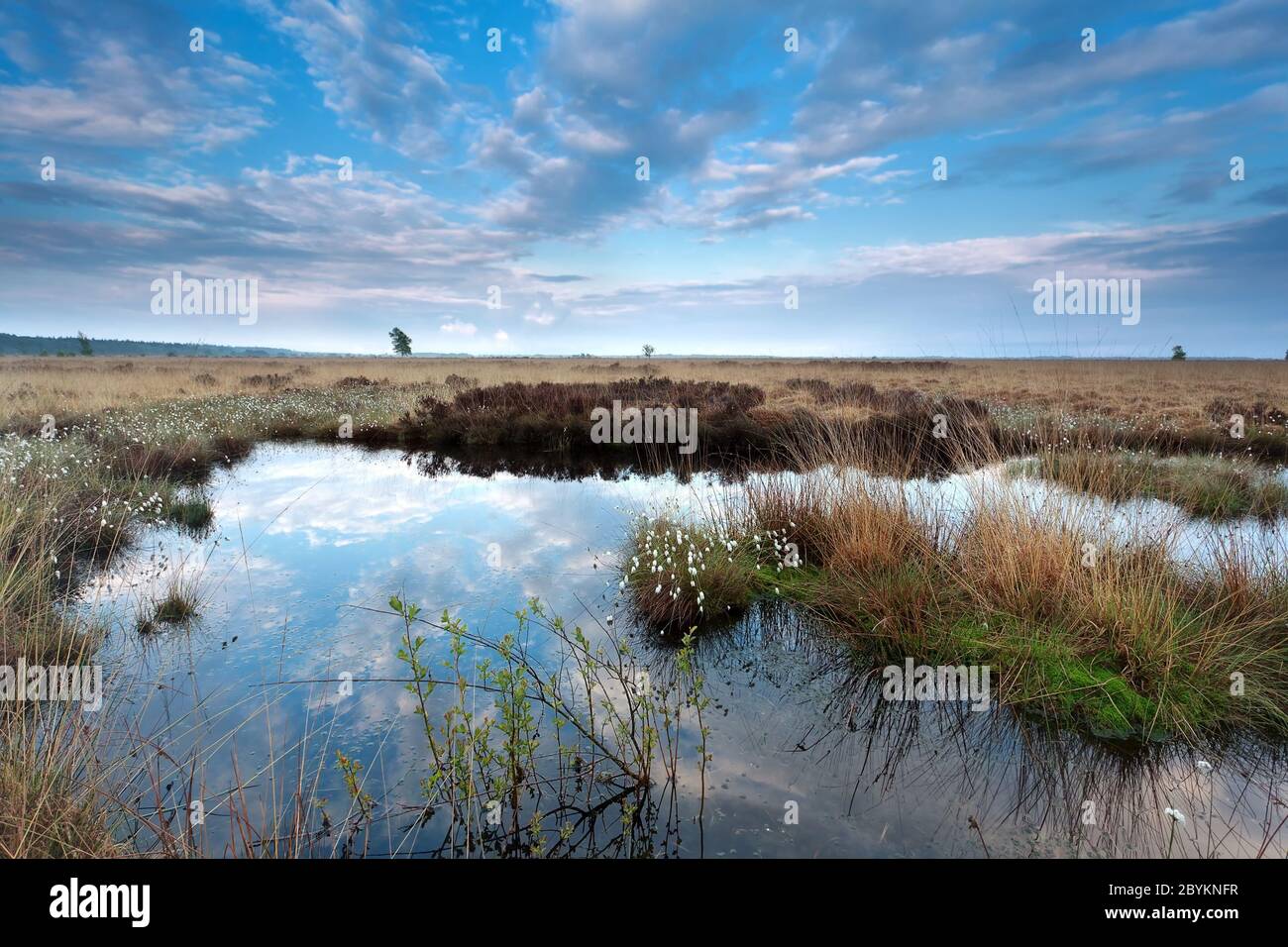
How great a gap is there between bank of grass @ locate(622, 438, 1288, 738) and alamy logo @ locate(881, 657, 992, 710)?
0.13 meters

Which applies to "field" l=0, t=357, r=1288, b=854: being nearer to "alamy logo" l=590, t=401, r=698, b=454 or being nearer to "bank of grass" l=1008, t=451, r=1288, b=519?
"bank of grass" l=1008, t=451, r=1288, b=519

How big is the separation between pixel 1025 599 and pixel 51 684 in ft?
25.1

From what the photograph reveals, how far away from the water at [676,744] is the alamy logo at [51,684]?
164mm

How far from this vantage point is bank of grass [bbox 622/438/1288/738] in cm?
432

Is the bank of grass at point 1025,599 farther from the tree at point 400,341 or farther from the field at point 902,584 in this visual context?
the tree at point 400,341

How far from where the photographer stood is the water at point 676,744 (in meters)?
3.23

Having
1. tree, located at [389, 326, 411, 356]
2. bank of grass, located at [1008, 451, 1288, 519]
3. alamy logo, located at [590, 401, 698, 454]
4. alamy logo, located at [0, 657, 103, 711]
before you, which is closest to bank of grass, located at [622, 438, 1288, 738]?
bank of grass, located at [1008, 451, 1288, 519]

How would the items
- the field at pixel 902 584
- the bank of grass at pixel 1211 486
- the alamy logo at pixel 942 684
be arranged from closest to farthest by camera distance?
the field at pixel 902 584
the alamy logo at pixel 942 684
the bank of grass at pixel 1211 486

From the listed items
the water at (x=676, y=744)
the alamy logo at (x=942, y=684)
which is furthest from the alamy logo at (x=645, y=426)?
the alamy logo at (x=942, y=684)

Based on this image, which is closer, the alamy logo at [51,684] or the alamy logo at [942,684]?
the alamy logo at [51,684]
